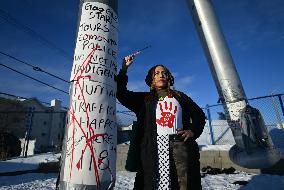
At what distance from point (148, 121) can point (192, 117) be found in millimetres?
442

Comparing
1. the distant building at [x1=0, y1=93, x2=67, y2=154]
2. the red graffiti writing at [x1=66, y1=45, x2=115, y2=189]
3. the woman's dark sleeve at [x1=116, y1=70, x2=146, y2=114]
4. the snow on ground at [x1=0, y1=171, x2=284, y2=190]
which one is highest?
the distant building at [x1=0, y1=93, x2=67, y2=154]

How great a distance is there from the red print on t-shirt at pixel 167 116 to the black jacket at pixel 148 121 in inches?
2.6

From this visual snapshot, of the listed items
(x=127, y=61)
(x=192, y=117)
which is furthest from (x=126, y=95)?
(x=192, y=117)

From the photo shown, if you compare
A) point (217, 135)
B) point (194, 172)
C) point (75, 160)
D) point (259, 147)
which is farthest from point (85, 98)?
point (217, 135)

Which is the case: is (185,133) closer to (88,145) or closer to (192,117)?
(192,117)

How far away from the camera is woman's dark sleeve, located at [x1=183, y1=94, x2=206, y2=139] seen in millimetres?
2357

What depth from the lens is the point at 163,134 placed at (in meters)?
2.23

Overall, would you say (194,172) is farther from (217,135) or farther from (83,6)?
(217,135)

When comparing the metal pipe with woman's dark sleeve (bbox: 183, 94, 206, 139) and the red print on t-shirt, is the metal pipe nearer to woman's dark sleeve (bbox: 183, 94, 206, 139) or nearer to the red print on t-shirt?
woman's dark sleeve (bbox: 183, 94, 206, 139)

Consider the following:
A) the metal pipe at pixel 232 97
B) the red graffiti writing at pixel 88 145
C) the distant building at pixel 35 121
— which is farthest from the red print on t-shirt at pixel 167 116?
the distant building at pixel 35 121

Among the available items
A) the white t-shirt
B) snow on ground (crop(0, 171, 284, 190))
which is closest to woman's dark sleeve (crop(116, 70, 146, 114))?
the white t-shirt

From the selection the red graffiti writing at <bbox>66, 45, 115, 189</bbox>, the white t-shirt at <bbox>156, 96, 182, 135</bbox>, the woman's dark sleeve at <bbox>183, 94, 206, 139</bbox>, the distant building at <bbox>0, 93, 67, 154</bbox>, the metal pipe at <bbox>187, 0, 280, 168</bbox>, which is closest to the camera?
the red graffiti writing at <bbox>66, 45, 115, 189</bbox>

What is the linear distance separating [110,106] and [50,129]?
45307 mm

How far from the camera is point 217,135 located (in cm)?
1097
